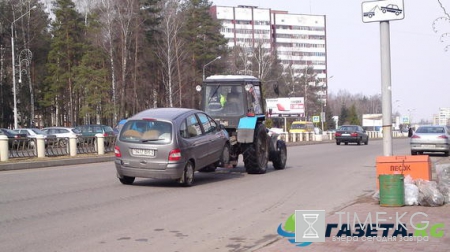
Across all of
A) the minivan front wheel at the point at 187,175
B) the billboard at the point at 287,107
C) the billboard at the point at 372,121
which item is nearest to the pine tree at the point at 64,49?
the billboard at the point at 287,107

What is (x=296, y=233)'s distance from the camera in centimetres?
757

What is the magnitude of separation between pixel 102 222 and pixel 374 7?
756cm

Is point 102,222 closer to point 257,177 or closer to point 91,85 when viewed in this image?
point 257,177

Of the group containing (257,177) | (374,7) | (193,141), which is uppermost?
(374,7)

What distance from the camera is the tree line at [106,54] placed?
5297 cm

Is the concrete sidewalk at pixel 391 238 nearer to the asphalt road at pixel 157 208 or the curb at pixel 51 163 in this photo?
the asphalt road at pixel 157 208

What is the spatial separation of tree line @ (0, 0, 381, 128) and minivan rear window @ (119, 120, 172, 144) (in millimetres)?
39500

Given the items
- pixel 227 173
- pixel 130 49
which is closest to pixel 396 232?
pixel 227 173

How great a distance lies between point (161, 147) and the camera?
12219 millimetres

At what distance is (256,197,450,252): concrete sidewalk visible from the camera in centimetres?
665

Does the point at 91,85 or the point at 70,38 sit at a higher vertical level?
the point at 70,38

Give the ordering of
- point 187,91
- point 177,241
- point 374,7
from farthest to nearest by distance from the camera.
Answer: point 187,91
point 374,7
point 177,241

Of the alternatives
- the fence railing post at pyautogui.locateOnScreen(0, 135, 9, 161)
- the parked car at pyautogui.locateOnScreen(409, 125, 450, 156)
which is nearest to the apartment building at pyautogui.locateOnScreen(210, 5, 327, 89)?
the parked car at pyautogui.locateOnScreen(409, 125, 450, 156)

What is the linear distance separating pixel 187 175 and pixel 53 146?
42.0 feet
